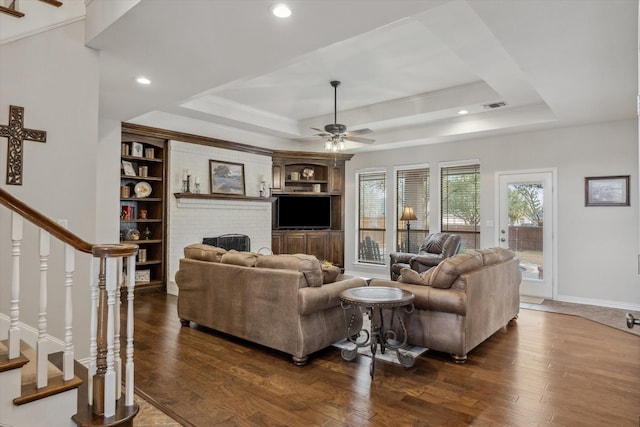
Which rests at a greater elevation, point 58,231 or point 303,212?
point 303,212

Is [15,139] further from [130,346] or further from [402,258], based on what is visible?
[402,258]

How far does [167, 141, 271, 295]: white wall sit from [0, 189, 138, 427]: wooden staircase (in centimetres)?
407

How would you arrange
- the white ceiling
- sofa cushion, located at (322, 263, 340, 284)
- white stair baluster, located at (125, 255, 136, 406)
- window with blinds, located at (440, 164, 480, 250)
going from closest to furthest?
1. white stair baluster, located at (125, 255, 136, 406)
2. the white ceiling
3. sofa cushion, located at (322, 263, 340, 284)
4. window with blinds, located at (440, 164, 480, 250)

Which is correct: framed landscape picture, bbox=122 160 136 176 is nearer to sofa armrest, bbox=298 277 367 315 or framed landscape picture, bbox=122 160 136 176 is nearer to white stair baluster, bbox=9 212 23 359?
sofa armrest, bbox=298 277 367 315

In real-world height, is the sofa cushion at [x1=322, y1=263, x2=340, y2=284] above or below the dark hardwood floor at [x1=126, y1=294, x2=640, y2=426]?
above

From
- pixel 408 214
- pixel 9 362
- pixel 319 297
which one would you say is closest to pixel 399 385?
pixel 319 297

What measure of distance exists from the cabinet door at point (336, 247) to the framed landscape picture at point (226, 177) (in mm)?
2352

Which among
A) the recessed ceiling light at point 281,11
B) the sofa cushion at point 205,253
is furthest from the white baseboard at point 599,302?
the recessed ceiling light at point 281,11

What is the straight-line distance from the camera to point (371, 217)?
27.5 ft

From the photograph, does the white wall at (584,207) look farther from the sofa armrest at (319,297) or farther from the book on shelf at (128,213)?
the book on shelf at (128,213)

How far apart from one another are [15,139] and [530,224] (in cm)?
671

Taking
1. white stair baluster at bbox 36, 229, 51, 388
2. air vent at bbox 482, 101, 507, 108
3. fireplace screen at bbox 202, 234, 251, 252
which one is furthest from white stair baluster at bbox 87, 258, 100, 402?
air vent at bbox 482, 101, 507, 108

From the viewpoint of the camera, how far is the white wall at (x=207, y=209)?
20.3 feet

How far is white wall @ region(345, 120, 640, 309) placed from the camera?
5.45 m
